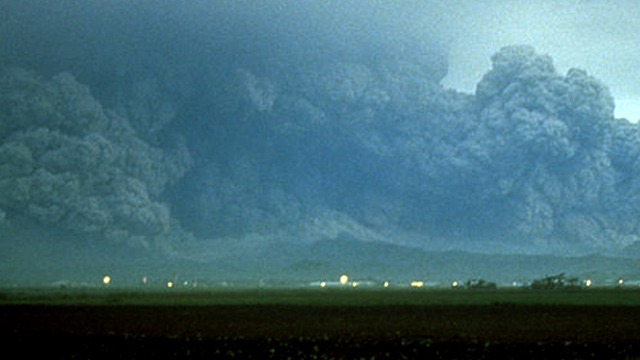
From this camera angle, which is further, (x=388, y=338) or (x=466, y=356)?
(x=388, y=338)

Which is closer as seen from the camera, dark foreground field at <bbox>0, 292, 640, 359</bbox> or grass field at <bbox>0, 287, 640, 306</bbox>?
dark foreground field at <bbox>0, 292, 640, 359</bbox>

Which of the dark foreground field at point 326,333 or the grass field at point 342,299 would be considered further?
the grass field at point 342,299

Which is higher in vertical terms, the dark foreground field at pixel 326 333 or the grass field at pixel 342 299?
the grass field at pixel 342 299

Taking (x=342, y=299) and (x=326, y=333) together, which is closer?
(x=326, y=333)

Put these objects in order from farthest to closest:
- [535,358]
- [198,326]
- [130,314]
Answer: [130,314], [198,326], [535,358]

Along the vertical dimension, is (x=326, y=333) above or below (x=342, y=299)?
below

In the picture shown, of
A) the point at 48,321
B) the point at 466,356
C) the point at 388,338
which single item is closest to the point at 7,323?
the point at 48,321

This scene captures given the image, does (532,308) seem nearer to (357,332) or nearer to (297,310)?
(297,310)

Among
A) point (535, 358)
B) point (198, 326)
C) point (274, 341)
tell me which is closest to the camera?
point (535, 358)
